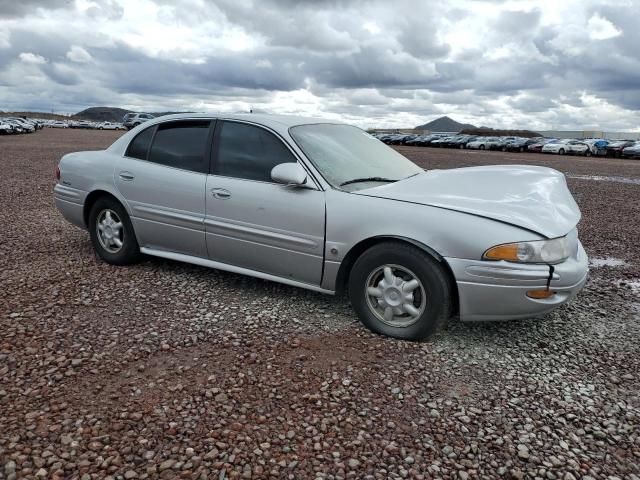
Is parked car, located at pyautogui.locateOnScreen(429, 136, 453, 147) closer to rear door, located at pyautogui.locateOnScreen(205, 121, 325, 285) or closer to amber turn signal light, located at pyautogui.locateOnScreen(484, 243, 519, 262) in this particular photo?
rear door, located at pyautogui.locateOnScreen(205, 121, 325, 285)

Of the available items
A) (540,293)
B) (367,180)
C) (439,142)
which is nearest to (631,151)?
(439,142)

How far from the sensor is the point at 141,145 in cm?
483

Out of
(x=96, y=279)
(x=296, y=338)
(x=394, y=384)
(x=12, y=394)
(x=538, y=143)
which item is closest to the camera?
(x=12, y=394)

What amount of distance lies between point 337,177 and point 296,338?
1.21m

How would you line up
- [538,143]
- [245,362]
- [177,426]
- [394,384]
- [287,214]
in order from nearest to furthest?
[177,426], [394,384], [245,362], [287,214], [538,143]

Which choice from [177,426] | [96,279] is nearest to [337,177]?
[177,426]

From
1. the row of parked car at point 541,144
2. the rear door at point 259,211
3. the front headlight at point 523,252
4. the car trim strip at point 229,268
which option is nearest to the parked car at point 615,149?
the row of parked car at point 541,144

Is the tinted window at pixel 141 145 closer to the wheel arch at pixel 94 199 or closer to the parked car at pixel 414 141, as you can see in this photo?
the wheel arch at pixel 94 199

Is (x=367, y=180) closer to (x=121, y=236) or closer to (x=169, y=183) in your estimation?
(x=169, y=183)

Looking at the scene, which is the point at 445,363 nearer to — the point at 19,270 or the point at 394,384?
the point at 394,384

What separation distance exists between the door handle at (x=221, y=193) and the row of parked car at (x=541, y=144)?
34.1m

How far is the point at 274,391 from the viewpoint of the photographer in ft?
9.44

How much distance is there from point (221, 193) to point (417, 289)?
5.71 ft

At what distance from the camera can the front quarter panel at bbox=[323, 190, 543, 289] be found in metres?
3.19
